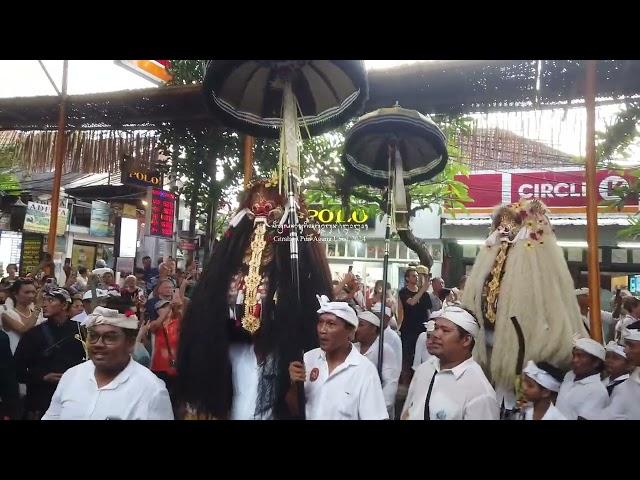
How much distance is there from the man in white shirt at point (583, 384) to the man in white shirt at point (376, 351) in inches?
33.5

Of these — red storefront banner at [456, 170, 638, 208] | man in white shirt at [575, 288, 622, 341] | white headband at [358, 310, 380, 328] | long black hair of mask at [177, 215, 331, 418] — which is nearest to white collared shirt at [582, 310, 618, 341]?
man in white shirt at [575, 288, 622, 341]

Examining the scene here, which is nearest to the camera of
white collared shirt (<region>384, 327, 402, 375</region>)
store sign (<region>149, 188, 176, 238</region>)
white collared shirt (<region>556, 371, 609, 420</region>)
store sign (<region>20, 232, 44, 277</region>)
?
white collared shirt (<region>556, 371, 609, 420</region>)

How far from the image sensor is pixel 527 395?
2422 mm

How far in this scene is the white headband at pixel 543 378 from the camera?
240 cm

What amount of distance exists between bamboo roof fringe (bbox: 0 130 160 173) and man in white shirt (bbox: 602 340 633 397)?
2917 mm

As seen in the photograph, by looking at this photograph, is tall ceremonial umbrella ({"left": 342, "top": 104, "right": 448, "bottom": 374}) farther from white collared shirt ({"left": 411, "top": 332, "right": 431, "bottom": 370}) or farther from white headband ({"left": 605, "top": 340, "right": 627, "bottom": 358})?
white headband ({"left": 605, "top": 340, "right": 627, "bottom": 358})

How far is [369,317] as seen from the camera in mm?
3084

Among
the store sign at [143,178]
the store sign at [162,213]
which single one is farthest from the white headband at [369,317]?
the store sign at [143,178]

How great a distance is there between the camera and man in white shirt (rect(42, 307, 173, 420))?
2.36 metres

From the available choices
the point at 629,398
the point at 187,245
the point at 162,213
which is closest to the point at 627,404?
the point at 629,398

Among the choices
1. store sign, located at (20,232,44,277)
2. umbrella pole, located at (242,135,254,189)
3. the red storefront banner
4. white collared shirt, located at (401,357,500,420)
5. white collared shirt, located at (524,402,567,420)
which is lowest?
white collared shirt, located at (524,402,567,420)

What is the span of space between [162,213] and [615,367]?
8.99 feet

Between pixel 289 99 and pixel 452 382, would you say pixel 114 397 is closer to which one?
pixel 452 382
